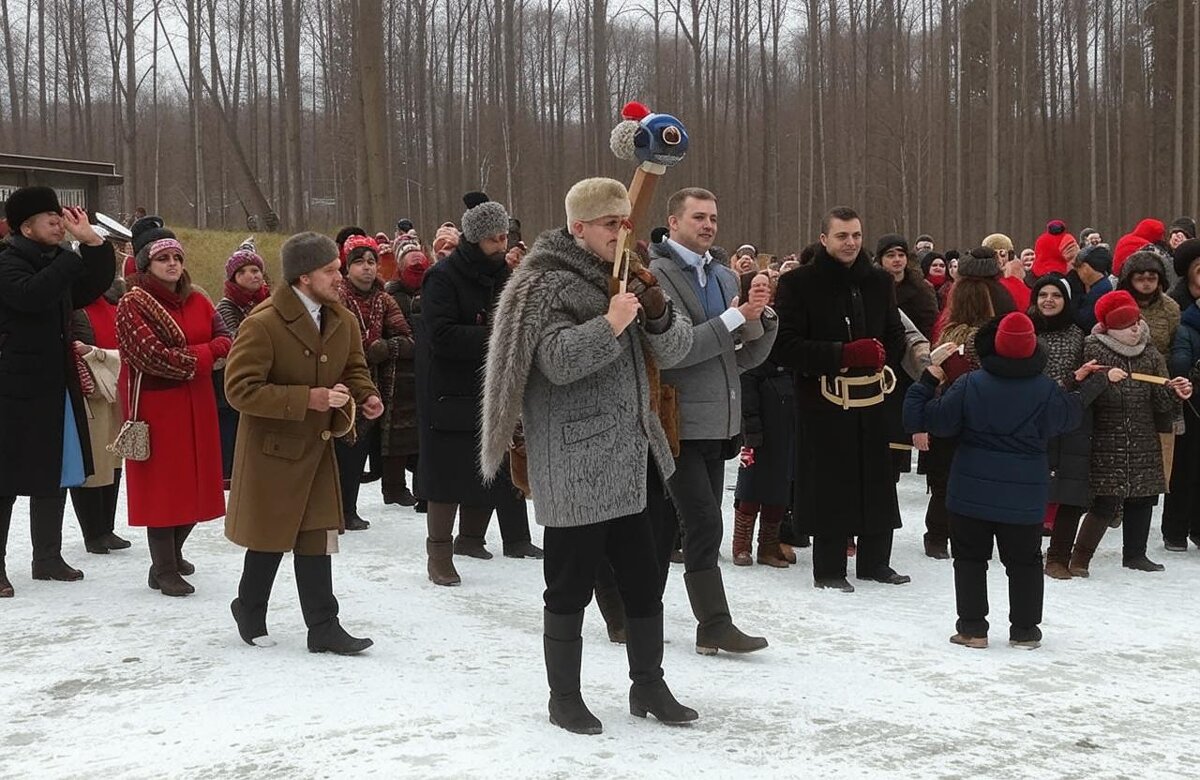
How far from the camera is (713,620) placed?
5129mm

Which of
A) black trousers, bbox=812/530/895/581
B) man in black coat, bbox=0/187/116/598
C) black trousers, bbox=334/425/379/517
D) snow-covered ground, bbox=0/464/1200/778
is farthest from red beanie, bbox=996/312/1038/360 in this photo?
man in black coat, bbox=0/187/116/598

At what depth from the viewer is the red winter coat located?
592 cm

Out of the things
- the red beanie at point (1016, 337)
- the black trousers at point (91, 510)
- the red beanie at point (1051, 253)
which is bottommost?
the black trousers at point (91, 510)

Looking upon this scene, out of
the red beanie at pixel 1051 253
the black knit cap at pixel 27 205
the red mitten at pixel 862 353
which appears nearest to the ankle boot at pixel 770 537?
the red mitten at pixel 862 353

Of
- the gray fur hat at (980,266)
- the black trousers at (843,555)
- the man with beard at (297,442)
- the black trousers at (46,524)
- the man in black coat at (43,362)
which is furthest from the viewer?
the gray fur hat at (980,266)

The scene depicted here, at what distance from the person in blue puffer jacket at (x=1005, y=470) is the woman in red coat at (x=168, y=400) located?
11.9ft

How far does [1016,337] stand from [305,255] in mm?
3183

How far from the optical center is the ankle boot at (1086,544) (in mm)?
6938

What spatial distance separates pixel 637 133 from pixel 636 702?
200cm

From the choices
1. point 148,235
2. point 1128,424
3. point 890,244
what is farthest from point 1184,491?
point 148,235

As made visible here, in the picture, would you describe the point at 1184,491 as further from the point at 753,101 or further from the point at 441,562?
the point at 753,101

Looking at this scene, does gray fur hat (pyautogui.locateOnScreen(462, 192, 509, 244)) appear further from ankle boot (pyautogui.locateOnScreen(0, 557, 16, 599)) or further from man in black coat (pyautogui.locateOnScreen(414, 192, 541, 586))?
ankle boot (pyautogui.locateOnScreen(0, 557, 16, 599))

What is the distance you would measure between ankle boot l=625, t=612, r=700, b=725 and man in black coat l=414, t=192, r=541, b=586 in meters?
2.45

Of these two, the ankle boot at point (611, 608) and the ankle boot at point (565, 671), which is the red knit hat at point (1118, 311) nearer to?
the ankle boot at point (611, 608)
